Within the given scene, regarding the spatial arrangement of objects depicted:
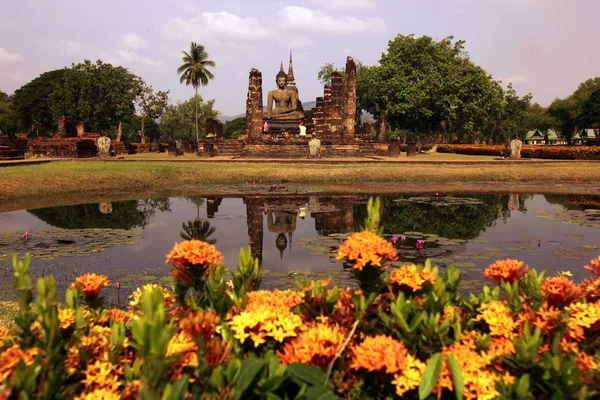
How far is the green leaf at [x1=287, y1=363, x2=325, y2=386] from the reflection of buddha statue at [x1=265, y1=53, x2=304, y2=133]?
105ft

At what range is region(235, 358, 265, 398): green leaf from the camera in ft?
4.50

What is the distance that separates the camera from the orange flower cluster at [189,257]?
1.97 metres

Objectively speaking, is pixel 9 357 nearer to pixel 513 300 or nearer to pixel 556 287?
pixel 513 300

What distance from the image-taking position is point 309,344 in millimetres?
1628

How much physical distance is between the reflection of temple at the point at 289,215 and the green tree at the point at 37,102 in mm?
51254

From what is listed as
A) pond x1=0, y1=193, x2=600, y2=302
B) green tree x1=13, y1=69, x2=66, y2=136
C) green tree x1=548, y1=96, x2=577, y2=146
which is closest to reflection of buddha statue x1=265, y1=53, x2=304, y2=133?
pond x1=0, y1=193, x2=600, y2=302

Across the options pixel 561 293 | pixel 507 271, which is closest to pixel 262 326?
pixel 507 271

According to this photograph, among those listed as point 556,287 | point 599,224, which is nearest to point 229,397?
point 556,287

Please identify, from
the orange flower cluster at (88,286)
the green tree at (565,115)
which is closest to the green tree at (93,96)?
the orange flower cluster at (88,286)

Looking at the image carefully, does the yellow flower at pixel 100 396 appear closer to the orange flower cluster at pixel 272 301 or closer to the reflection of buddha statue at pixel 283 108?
the orange flower cluster at pixel 272 301

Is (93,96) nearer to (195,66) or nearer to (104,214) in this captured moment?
(195,66)

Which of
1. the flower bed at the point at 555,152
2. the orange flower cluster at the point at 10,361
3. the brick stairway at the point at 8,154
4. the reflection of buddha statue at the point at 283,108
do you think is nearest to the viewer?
the orange flower cluster at the point at 10,361

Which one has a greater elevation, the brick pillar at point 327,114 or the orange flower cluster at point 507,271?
the brick pillar at point 327,114

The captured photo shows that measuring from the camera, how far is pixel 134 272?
595 centimetres
